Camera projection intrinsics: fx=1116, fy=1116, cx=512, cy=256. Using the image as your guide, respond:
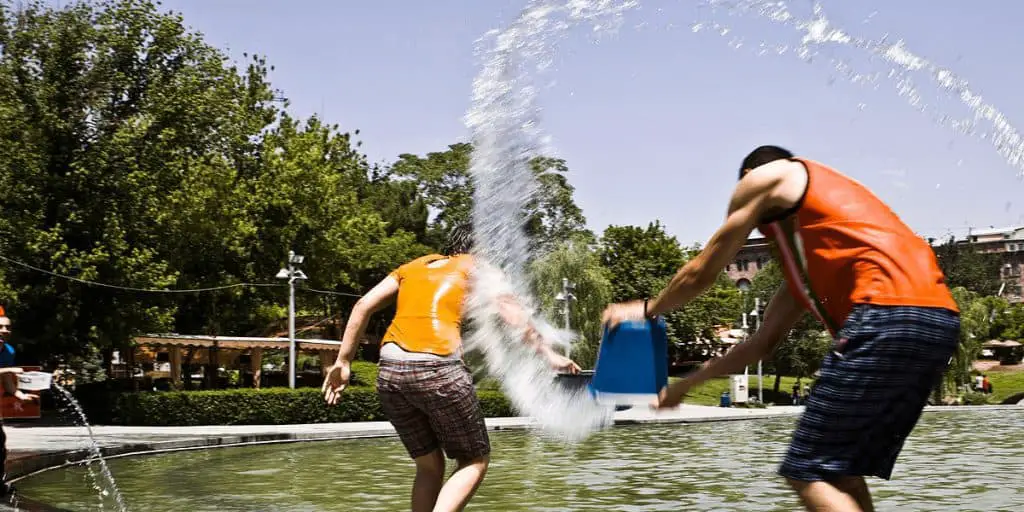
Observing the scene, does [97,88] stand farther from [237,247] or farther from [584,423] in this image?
[584,423]

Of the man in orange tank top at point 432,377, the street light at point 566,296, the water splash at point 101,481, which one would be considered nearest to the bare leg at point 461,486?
the man in orange tank top at point 432,377

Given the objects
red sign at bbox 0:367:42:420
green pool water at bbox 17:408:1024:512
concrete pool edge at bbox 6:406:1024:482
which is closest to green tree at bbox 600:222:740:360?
concrete pool edge at bbox 6:406:1024:482

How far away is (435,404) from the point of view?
503 cm

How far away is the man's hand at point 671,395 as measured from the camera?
3.56 meters

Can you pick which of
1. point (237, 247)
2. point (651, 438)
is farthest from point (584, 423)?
point (237, 247)

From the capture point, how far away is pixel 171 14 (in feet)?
113

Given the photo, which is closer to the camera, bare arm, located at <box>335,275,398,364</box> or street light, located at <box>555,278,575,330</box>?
bare arm, located at <box>335,275,398,364</box>

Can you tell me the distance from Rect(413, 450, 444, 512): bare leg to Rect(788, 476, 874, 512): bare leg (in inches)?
95.2

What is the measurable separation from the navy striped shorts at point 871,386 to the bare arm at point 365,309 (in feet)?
8.77

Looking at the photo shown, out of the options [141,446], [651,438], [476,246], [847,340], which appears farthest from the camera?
→ [651,438]

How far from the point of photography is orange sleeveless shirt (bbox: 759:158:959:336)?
9.81ft

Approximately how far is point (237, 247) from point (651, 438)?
24.1 meters

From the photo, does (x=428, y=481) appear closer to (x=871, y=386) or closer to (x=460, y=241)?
(x=460, y=241)

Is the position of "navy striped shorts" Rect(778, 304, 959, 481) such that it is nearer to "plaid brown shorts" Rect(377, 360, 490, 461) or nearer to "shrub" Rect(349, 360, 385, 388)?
"plaid brown shorts" Rect(377, 360, 490, 461)
